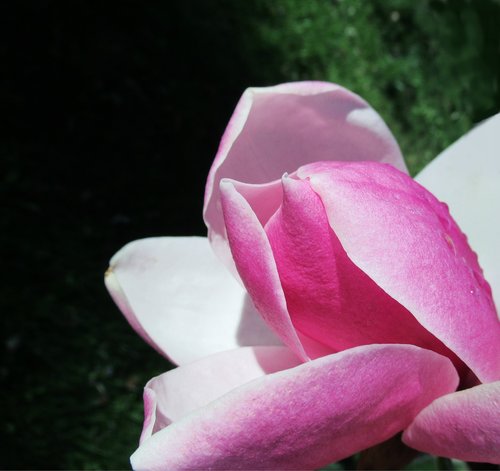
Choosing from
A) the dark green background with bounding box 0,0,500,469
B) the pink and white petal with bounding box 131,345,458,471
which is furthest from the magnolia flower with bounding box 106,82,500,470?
the dark green background with bounding box 0,0,500,469

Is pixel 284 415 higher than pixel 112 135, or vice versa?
pixel 284 415

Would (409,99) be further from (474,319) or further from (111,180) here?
(474,319)

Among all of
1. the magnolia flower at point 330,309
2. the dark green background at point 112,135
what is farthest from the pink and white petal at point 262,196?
the dark green background at point 112,135

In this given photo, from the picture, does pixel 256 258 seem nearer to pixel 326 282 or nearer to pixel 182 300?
pixel 326 282

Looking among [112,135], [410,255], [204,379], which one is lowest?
[112,135]

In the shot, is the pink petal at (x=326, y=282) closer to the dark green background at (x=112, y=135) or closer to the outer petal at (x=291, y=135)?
the outer petal at (x=291, y=135)

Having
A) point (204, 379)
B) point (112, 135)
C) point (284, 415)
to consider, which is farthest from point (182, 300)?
point (112, 135)

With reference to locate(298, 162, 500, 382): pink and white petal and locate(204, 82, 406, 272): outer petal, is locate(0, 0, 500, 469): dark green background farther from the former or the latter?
locate(298, 162, 500, 382): pink and white petal
